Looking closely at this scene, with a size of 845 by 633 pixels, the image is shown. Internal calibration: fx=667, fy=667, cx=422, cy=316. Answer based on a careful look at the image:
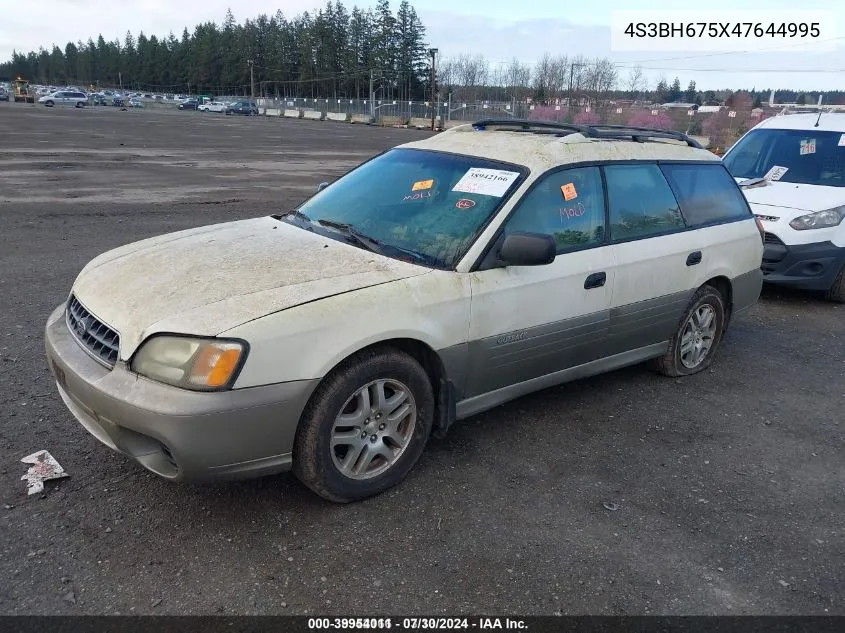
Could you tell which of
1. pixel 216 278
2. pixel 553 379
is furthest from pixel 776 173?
pixel 216 278

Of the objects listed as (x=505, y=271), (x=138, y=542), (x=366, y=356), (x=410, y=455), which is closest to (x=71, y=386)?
(x=138, y=542)

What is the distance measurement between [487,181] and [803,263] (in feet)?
15.6

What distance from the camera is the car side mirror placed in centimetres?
333

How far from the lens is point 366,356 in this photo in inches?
120

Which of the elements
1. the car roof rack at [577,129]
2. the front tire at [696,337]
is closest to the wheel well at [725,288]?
the front tire at [696,337]

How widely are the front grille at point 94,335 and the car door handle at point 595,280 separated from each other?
2.53 m

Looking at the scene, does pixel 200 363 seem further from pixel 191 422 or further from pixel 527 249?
pixel 527 249

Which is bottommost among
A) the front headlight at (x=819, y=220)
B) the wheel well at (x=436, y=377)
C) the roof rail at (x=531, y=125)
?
the wheel well at (x=436, y=377)

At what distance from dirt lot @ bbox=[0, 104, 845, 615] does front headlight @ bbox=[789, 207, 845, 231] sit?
7.72 feet

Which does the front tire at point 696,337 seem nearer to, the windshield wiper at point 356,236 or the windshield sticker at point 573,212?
the windshield sticker at point 573,212

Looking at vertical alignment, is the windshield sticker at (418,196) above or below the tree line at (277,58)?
below

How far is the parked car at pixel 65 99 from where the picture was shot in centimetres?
6569

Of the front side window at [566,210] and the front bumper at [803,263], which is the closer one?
the front side window at [566,210]

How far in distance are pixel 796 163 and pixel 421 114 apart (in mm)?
51412
